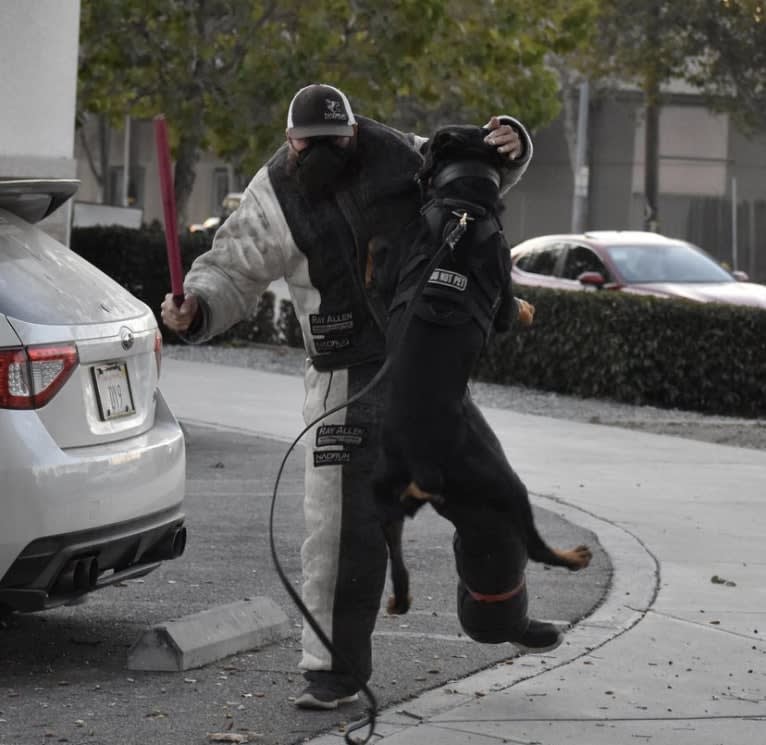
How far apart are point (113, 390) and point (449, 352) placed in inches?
58.5

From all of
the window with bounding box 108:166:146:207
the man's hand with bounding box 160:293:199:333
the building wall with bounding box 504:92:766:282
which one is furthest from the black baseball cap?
the window with bounding box 108:166:146:207

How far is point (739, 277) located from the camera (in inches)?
770

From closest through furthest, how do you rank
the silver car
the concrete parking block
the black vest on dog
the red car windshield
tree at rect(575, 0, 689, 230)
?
the black vest on dog, the silver car, the concrete parking block, the red car windshield, tree at rect(575, 0, 689, 230)

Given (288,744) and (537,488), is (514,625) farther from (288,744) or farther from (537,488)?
(537,488)

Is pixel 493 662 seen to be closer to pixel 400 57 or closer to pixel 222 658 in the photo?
pixel 222 658

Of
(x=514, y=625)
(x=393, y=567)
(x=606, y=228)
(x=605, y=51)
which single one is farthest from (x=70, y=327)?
(x=606, y=228)

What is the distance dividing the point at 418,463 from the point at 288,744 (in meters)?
0.93

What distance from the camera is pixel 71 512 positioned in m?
5.45

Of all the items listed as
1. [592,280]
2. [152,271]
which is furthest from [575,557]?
[152,271]

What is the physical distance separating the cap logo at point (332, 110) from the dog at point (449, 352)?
301 millimetres

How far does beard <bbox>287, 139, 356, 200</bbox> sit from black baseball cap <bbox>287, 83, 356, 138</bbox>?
0.05m

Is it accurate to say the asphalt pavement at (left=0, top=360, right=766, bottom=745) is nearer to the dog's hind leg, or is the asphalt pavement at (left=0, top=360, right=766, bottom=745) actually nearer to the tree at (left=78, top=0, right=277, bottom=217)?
the dog's hind leg

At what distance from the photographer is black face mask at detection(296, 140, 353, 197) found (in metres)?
5.30

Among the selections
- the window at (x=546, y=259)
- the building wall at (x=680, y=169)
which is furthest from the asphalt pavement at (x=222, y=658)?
the building wall at (x=680, y=169)
